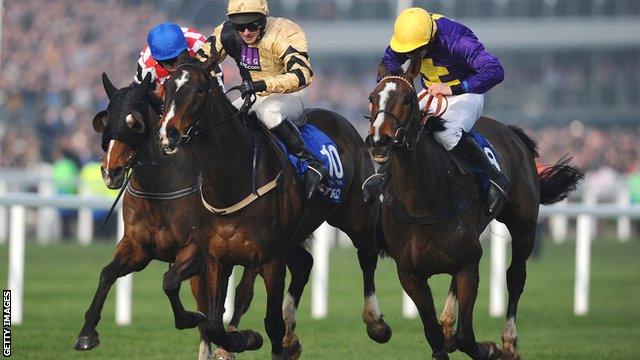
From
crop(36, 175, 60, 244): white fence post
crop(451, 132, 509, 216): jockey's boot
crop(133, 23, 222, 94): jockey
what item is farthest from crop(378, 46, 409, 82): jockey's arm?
crop(36, 175, 60, 244): white fence post

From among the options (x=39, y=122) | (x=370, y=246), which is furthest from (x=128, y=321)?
(x=39, y=122)

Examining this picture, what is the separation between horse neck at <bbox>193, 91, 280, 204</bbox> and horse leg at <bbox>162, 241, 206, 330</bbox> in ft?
2.03

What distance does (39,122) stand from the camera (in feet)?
80.6

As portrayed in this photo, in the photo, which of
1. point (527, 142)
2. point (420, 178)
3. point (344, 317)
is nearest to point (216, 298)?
point (420, 178)

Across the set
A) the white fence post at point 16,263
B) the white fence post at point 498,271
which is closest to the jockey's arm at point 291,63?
the white fence post at point 16,263

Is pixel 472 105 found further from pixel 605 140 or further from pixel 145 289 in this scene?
pixel 605 140

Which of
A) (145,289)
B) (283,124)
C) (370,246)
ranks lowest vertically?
(145,289)

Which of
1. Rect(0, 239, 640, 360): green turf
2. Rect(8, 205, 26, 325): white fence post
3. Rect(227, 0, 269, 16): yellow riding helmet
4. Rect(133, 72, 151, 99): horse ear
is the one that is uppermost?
Rect(227, 0, 269, 16): yellow riding helmet

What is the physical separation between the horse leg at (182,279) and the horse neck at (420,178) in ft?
3.89

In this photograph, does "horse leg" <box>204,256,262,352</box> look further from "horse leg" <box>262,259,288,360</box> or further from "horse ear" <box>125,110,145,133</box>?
"horse ear" <box>125,110,145,133</box>

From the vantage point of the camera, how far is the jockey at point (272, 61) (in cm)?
776

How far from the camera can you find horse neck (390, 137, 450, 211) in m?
7.35

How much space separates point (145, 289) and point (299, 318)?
3288 millimetres

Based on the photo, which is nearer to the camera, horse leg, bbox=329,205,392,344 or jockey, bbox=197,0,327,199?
jockey, bbox=197,0,327,199
